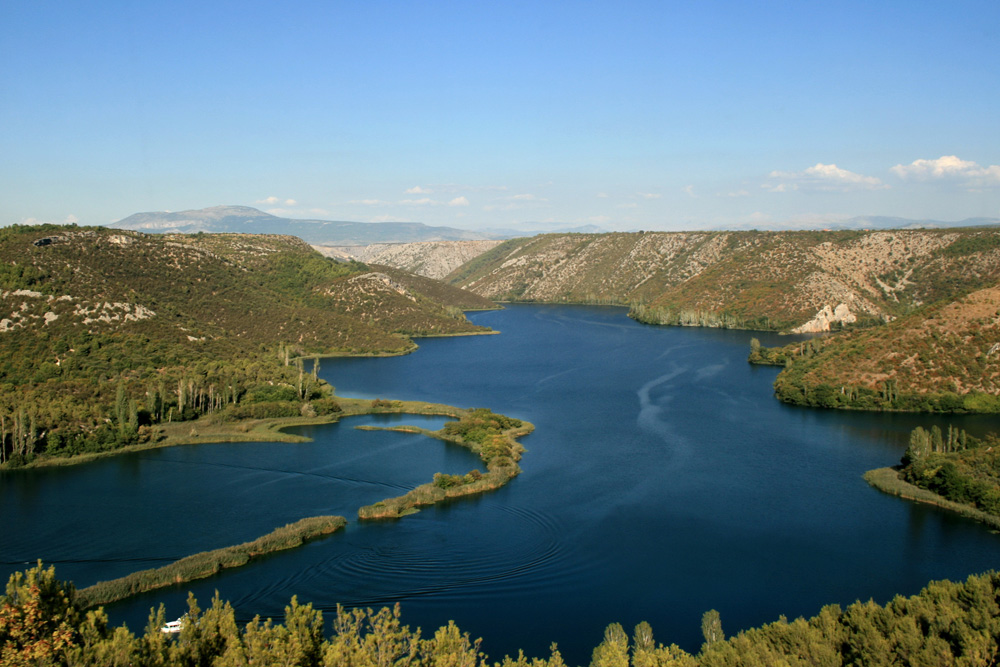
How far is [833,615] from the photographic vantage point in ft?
84.3

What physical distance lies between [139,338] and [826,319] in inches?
3507

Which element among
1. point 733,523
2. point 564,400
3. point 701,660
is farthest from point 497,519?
point 564,400

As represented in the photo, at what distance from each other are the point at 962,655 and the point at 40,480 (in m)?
45.2

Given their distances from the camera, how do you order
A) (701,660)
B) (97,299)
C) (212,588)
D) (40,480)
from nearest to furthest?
(701,660) → (212,588) → (40,480) → (97,299)

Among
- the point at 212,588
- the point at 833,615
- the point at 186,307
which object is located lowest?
the point at 212,588

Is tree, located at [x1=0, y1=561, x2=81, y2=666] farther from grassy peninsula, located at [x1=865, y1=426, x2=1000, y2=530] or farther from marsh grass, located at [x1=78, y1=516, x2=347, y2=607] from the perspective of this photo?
grassy peninsula, located at [x1=865, y1=426, x2=1000, y2=530]

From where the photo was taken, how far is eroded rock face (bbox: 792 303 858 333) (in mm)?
113438

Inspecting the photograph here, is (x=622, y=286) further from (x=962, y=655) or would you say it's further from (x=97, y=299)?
(x=962, y=655)

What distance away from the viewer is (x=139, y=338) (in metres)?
70.0

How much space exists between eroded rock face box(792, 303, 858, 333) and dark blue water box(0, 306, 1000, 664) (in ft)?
172

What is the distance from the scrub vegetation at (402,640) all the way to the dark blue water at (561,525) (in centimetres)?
437

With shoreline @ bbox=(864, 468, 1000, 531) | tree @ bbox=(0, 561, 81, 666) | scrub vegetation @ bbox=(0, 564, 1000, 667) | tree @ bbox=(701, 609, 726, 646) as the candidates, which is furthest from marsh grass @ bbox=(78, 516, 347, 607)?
shoreline @ bbox=(864, 468, 1000, 531)

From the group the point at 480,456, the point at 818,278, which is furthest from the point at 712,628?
the point at 818,278

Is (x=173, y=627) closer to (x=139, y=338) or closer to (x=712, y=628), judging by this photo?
(x=712, y=628)
